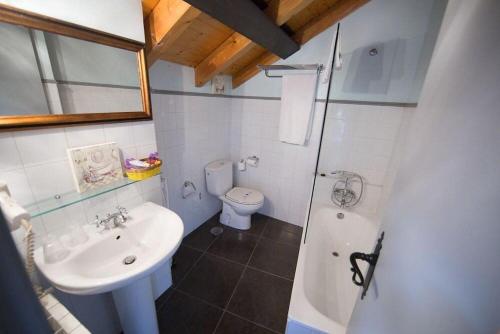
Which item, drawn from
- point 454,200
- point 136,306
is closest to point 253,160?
point 136,306

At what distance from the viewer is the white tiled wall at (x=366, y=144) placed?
1793 millimetres

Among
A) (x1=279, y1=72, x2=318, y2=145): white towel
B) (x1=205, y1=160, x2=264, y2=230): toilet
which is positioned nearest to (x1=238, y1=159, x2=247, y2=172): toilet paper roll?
(x1=205, y1=160, x2=264, y2=230): toilet

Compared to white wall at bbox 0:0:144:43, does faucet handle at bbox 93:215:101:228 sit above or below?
below

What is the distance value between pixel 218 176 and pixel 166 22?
1508 millimetres

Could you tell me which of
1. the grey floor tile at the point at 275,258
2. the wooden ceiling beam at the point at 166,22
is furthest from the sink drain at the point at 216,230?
the wooden ceiling beam at the point at 166,22

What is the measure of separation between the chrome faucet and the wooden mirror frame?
50 cm

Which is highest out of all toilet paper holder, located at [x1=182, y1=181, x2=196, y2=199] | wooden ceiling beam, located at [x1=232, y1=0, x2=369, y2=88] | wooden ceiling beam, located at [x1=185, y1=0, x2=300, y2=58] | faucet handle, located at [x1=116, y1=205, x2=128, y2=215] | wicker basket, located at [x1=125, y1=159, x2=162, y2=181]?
wooden ceiling beam, located at [x1=232, y1=0, x2=369, y2=88]

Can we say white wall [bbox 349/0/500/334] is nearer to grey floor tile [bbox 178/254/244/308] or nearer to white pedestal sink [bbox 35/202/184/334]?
white pedestal sink [bbox 35/202/184/334]

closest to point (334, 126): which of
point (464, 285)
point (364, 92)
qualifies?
point (364, 92)

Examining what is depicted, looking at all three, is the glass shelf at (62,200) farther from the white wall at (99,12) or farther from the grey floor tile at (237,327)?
the grey floor tile at (237,327)

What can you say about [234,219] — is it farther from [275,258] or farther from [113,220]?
[113,220]

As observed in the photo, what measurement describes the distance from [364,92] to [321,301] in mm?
1891

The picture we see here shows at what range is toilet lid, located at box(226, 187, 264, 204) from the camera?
2.28 m

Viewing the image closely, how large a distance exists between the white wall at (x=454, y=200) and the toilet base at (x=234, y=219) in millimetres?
1865
